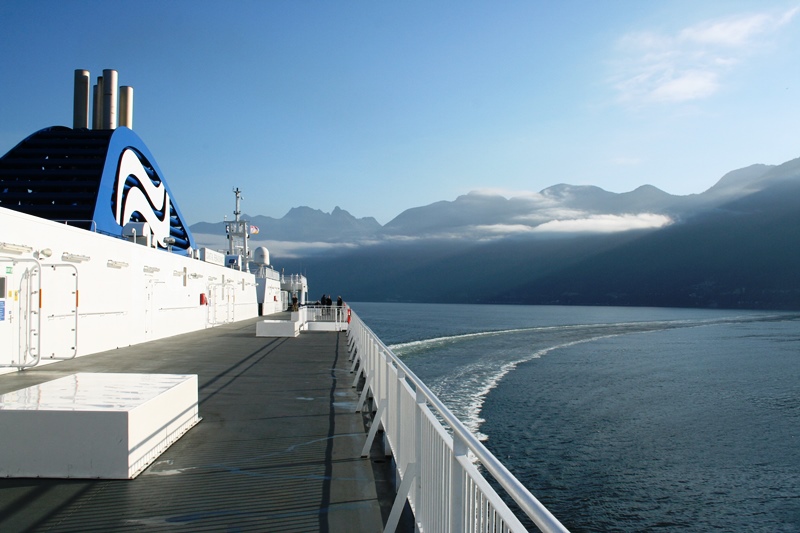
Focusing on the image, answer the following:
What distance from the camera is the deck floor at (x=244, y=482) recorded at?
4480 mm

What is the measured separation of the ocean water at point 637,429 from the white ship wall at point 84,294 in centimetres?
1033

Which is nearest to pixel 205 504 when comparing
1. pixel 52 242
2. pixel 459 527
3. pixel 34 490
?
pixel 34 490

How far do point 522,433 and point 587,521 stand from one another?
6071mm

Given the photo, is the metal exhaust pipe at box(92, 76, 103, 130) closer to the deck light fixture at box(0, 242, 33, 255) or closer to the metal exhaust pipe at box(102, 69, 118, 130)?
the metal exhaust pipe at box(102, 69, 118, 130)

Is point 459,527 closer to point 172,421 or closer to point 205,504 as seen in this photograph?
point 205,504

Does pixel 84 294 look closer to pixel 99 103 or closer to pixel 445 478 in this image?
pixel 445 478

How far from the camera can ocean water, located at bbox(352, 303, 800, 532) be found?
1189 cm

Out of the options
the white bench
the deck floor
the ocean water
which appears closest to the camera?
the deck floor

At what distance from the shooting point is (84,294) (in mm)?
15367

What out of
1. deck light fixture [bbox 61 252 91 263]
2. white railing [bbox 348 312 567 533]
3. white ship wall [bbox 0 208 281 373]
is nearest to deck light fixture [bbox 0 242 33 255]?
white ship wall [bbox 0 208 281 373]

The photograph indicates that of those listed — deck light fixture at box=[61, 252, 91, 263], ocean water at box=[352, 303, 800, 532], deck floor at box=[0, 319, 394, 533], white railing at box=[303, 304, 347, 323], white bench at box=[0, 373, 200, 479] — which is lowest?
ocean water at box=[352, 303, 800, 532]

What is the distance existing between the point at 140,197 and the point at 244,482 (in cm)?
4366

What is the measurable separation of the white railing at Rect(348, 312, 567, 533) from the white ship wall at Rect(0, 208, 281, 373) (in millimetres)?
9684

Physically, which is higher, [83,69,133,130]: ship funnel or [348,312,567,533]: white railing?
[83,69,133,130]: ship funnel
